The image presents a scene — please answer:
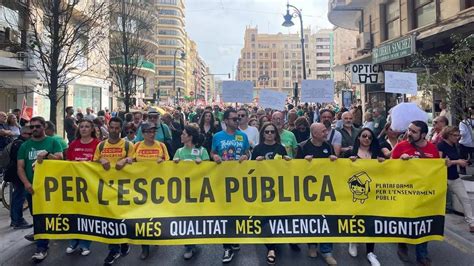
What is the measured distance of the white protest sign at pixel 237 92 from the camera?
12.8 meters

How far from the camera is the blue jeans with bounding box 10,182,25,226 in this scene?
20.9 ft

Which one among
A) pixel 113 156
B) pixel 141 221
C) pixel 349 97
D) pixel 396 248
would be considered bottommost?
pixel 396 248

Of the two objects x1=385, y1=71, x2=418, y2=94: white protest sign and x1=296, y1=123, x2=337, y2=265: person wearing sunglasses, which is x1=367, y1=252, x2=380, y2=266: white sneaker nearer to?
x1=296, y1=123, x2=337, y2=265: person wearing sunglasses

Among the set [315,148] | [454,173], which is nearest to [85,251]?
[315,148]

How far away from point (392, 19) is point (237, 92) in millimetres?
10507

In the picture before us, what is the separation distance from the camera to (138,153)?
18.0 feet

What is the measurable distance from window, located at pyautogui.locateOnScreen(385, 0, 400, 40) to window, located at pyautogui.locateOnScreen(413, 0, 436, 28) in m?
1.82

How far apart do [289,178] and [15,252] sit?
3.74m

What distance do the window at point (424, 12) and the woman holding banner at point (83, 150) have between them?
13.8m

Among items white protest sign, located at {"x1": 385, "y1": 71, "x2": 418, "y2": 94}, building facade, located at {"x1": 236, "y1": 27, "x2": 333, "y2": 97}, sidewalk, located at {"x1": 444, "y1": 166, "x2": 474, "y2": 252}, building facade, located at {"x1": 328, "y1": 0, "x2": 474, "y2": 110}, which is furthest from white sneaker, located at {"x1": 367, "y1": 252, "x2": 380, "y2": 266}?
building facade, located at {"x1": 236, "y1": 27, "x2": 333, "y2": 97}

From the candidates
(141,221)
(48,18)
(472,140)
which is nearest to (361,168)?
(141,221)

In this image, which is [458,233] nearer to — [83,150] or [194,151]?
[194,151]

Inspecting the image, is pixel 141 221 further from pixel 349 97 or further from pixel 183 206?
pixel 349 97

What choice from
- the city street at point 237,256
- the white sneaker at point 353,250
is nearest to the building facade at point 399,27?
the city street at point 237,256
